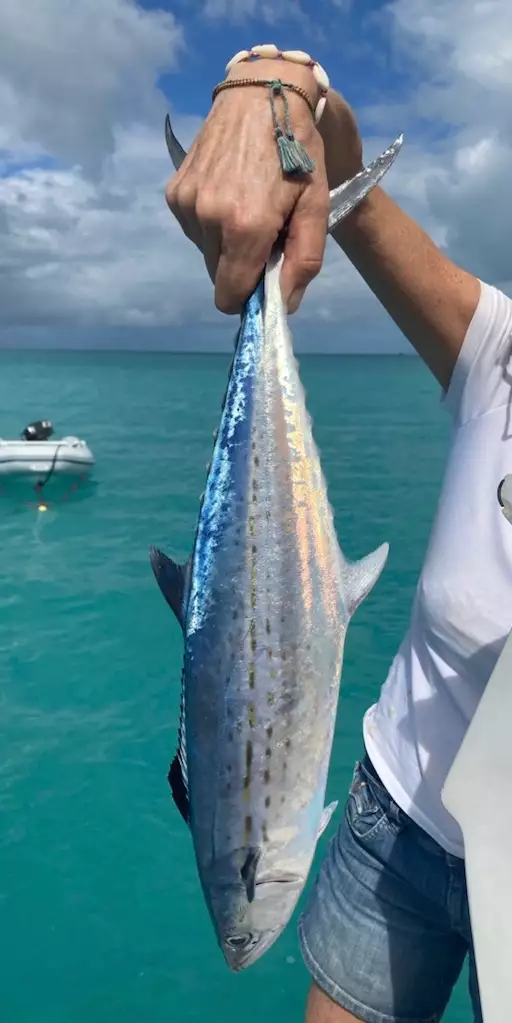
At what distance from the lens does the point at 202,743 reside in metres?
1.34

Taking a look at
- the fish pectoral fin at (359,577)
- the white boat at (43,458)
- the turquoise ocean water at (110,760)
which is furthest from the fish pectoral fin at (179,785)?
the white boat at (43,458)

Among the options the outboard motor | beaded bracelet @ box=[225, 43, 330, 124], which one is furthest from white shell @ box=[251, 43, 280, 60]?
the outboard motor

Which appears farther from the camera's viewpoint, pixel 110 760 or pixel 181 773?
pixel 110 760

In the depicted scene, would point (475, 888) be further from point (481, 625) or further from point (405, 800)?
point (481, 625)

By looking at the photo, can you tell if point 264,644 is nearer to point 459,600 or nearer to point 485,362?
point 459,600

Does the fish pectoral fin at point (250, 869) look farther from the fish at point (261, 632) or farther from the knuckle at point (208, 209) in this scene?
the knuckle at point (208, 209)

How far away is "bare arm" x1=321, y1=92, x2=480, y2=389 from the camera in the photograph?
183cm

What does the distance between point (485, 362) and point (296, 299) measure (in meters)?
0.58

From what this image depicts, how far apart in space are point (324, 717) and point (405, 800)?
535 mm

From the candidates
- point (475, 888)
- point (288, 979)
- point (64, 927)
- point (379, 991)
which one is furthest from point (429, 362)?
point (64, 927)

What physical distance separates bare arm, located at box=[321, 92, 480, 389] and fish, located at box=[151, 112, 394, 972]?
45cm

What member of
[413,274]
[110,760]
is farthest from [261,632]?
[110,760]

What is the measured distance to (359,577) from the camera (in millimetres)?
1422

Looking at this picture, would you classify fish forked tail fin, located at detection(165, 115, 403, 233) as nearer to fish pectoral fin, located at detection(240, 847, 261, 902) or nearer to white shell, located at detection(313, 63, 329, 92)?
white shell, located at detection(313, 63, 329, 92)
